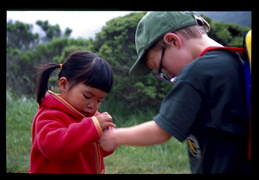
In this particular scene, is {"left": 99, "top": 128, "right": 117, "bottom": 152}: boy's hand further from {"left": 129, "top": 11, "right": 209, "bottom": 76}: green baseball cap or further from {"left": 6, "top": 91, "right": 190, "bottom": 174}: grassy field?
{"left": 6, "top": 91, "right": 190, "bottom": 174}: grassy field

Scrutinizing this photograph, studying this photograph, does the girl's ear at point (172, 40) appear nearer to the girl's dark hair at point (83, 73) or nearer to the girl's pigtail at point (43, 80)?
the girl's dark hair at point (83, 73)

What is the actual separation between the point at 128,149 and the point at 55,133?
2457mm

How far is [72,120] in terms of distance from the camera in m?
1.89

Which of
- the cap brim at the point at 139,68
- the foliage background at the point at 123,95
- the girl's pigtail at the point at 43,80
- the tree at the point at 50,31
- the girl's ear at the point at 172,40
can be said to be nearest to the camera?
the girl's ear at the point at 172,40

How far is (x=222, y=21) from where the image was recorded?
193 inches

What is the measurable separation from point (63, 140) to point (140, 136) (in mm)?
389

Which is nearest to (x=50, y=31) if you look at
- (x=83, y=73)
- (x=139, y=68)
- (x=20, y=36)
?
(x=20, y=36)

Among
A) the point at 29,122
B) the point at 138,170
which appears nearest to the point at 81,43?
the point at 29,122

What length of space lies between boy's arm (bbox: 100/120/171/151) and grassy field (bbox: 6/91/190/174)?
2021 mm

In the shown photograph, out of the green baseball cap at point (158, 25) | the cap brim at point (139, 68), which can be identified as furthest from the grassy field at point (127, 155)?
the green baseball cap at point (158, 25)

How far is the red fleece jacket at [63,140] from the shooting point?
1.67 m

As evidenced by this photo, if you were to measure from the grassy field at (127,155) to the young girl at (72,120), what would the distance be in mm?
1725

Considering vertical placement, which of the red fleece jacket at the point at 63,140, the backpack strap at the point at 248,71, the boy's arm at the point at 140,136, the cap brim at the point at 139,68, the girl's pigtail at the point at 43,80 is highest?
the backpack strap at the point at 248,71

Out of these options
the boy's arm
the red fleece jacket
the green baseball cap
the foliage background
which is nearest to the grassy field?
the foliage background
